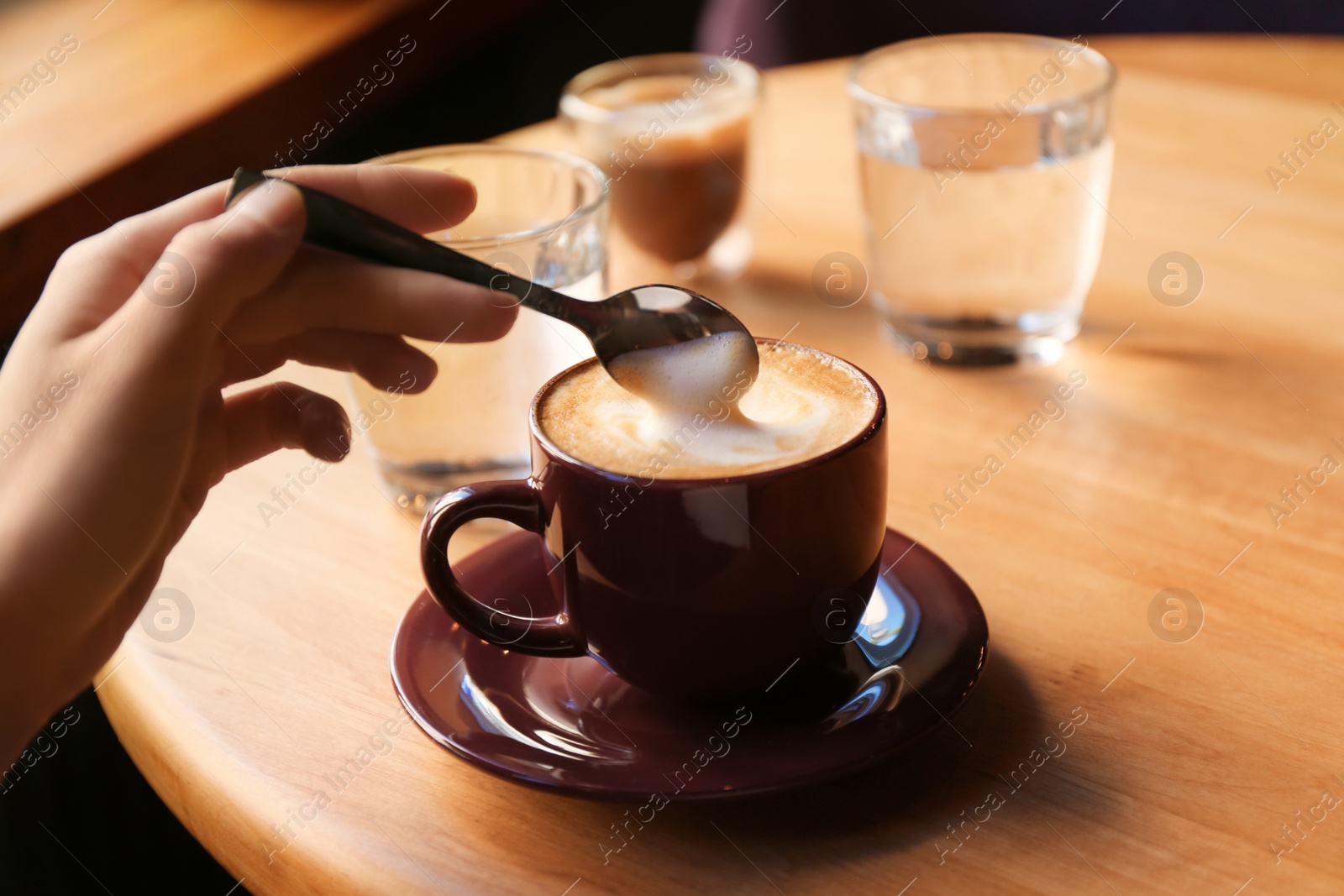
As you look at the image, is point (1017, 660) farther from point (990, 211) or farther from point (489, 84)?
point (489, 84)

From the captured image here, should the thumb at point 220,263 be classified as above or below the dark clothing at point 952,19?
above

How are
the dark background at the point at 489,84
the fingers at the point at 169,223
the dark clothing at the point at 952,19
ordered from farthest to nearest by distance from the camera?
the dark clothing at the point at 952,19
the dark background at the point at 489,84
the fingers at the point at 169,223

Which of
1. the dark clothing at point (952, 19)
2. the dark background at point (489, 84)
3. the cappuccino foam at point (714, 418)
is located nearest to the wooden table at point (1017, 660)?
the cappuccino foam at point (714, 418)

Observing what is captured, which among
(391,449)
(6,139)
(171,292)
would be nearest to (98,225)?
(6,139)

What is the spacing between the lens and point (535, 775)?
0.49 metres

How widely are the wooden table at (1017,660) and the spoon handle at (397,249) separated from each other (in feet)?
0.63

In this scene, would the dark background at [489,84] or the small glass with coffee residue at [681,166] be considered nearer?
the small glass with coffee residue at [681,166]

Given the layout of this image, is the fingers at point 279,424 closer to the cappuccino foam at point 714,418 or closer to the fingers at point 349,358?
the fingers at point 349,358

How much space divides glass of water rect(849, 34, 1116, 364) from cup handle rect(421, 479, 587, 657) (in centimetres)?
42

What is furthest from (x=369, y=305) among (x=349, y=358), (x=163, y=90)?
(x=163, y=90)

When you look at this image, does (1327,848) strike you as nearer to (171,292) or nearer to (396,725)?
(396,725)

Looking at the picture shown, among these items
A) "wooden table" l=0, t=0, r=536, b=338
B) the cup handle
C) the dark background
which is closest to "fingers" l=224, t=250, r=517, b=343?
the cup handle

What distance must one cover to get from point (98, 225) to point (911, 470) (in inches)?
39.3

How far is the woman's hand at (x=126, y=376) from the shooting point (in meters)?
0.52
